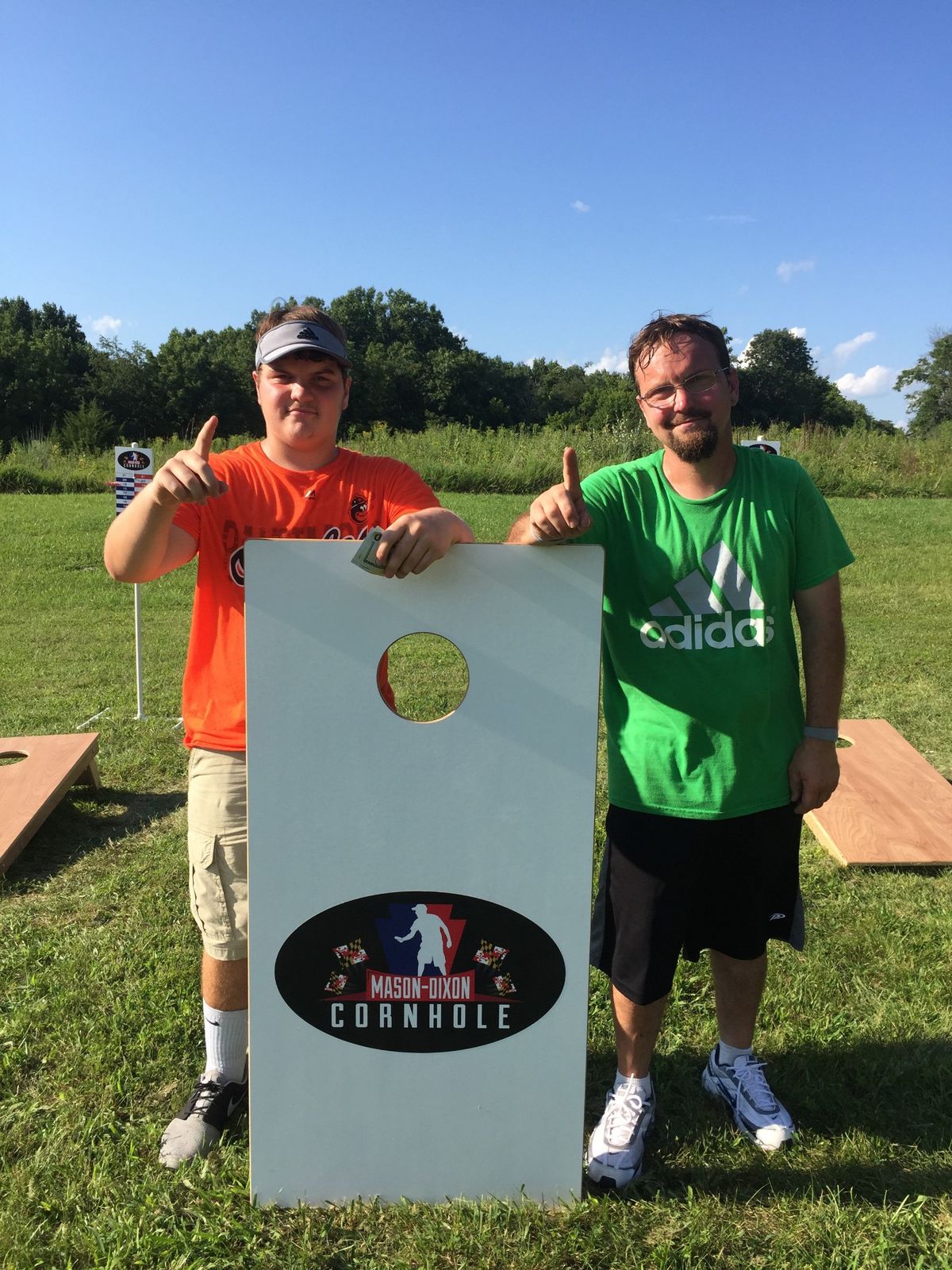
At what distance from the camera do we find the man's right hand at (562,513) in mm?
1722

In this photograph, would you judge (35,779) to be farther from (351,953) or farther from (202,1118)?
(351,953)

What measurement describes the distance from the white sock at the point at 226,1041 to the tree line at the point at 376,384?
21.9 m

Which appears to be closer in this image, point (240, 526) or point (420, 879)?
point (420, 879)

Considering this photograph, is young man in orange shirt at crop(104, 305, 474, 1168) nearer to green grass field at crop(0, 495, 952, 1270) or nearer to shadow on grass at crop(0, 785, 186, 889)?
green grass field at crop(0, 495, 952, 1270)

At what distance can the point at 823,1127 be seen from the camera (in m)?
2.28

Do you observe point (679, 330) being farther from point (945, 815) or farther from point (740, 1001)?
point (945, 815)

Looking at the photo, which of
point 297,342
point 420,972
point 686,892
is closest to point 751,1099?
point 686,892

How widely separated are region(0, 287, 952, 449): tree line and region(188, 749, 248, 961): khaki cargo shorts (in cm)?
2185

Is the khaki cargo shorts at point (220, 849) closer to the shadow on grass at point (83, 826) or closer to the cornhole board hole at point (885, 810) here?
the shadow on grass at point (83, 826)

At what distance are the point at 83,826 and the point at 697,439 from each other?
11.8 ft

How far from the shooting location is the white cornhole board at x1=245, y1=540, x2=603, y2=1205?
1.73m

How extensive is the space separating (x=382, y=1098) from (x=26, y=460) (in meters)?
23.4

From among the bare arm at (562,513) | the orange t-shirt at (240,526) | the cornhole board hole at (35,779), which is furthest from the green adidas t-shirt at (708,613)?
the cornhole board hole at (35,779)

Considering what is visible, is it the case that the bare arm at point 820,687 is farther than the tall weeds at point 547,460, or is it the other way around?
the tall weeds at point 547,460
